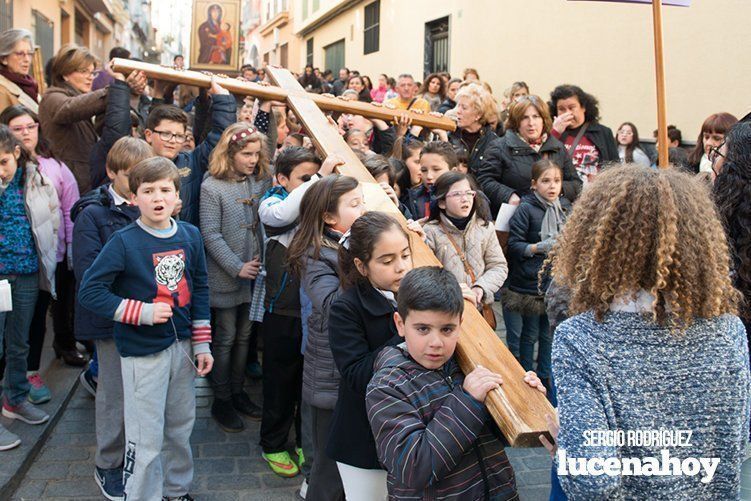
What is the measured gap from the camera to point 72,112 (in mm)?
4613

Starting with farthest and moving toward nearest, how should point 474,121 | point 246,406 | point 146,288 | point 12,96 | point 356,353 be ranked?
point 474,121 → point 12,96 → point 246,406 → point 146,288 → point 356,353

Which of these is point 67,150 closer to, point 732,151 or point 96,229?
point 96,229

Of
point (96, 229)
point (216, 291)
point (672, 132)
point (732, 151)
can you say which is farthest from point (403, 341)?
point (672, 132)

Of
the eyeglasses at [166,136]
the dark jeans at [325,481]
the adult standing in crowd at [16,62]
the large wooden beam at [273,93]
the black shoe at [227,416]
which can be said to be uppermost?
the adult standing in crowd at [16,62]

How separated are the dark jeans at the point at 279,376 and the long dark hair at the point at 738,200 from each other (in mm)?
2154

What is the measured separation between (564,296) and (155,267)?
1.74 m

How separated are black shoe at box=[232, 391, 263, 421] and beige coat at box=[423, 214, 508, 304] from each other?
1.54 meters

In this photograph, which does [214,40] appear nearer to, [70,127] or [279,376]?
[70,127]

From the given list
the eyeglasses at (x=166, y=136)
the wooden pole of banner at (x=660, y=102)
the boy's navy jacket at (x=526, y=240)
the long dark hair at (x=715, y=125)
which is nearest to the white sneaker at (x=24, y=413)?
the eyeglasses at (x=166, y=136)

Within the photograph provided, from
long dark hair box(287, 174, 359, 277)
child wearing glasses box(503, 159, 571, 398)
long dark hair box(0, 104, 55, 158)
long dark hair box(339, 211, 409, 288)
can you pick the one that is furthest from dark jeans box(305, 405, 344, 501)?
long dark hair box(0, 104, 55, 158)

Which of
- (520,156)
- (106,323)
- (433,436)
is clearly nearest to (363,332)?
(433,436)

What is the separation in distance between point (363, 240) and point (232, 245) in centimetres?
204

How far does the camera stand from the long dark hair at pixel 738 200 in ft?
7.75

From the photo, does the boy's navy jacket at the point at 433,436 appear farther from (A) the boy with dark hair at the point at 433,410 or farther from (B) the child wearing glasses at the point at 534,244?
(B) the child wearing glasses at the point at 534,244
